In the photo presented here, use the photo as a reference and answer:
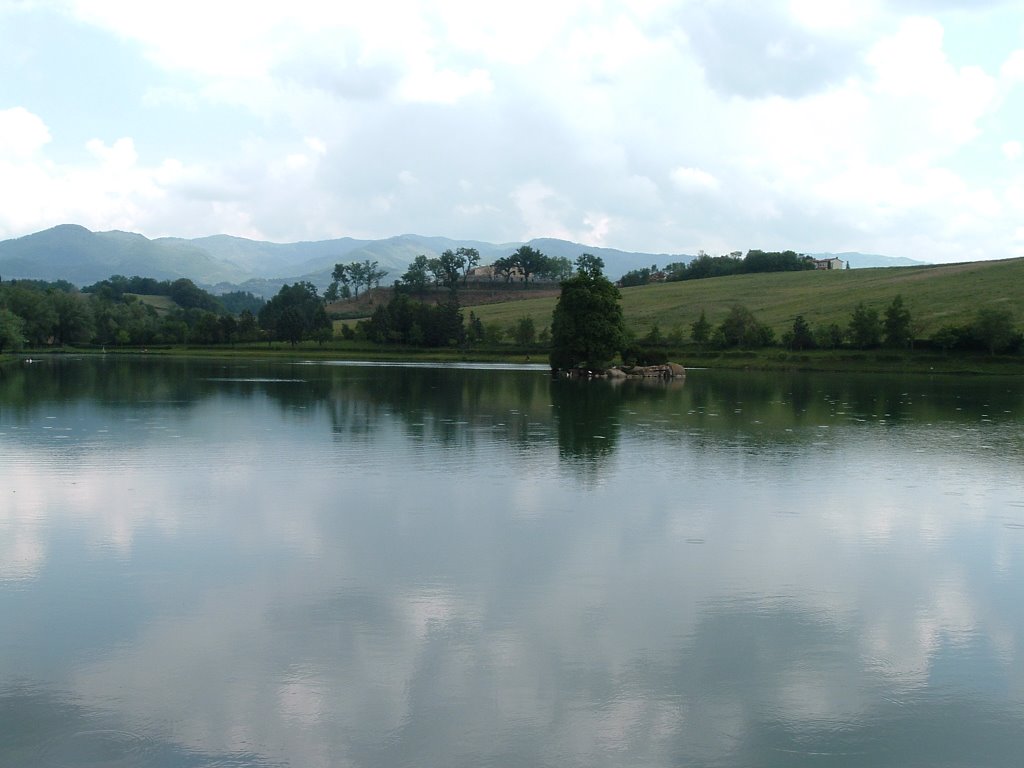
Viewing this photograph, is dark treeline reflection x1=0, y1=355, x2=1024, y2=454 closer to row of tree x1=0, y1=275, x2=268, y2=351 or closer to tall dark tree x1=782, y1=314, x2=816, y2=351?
tall dark tree x1=782, y1=314, x2=816, y2=351

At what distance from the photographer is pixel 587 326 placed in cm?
8588

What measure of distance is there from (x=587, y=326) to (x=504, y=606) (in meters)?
72.9

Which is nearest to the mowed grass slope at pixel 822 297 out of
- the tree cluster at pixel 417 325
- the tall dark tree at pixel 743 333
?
the tall dark tree at pixel 743 333

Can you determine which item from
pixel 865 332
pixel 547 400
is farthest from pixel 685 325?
pixel 547 400

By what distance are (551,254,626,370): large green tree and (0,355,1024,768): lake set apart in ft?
181

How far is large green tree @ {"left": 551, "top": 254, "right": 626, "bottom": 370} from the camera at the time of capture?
8631cm

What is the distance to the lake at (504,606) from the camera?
976cm

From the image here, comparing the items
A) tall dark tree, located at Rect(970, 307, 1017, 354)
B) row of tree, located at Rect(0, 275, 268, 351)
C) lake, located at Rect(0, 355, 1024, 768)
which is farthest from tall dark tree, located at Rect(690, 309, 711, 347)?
row of tree, located at Rect(0, 275, 268, 351)

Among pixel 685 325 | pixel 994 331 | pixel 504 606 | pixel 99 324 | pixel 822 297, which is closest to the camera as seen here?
pixel 504 606

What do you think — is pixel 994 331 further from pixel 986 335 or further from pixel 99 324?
pixel 99 324

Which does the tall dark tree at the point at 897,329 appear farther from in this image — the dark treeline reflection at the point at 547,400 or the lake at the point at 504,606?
the lake at the point at 504,606

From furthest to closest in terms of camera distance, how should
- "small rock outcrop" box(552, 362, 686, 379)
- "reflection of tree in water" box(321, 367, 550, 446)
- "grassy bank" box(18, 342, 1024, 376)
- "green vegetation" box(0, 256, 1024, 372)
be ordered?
"green vegetation" box(0, 256, 1024, 372)
"grassy bank" box(18, 342, 1024, 376)
"small rock outcrop" box(552, 362, 686, 379)
"reflection of tree in water" box(321, 367, 550, 446)

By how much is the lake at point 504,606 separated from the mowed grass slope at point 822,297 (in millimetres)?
86362

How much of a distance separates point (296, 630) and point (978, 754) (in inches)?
320
